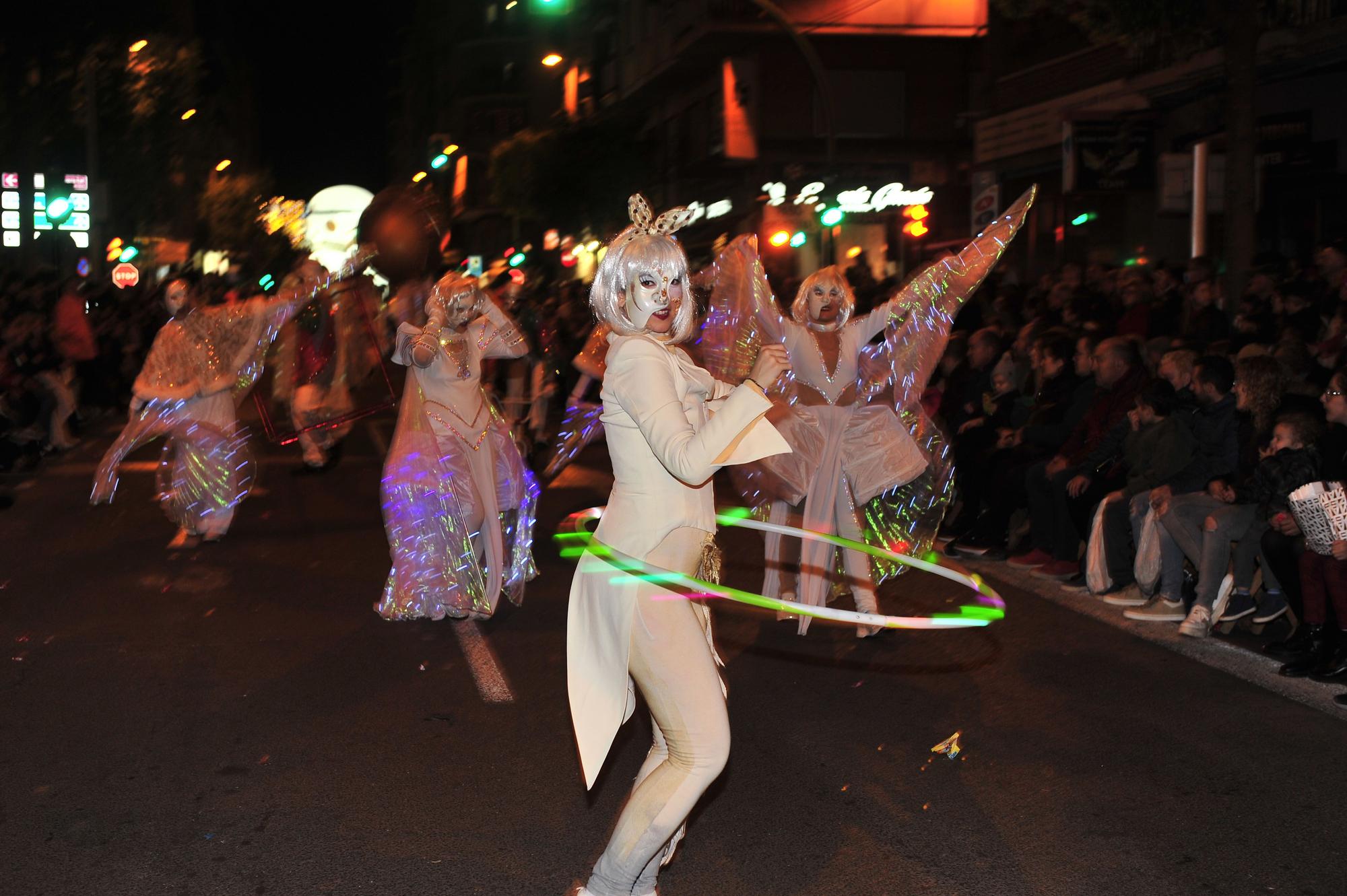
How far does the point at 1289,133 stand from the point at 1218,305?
7.44 m

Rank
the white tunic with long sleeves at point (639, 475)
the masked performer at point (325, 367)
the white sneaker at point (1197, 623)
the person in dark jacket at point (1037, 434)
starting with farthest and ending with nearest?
the masked performer at point (325, 367) → the person in dark jacket at point (1037, 434) → the white sneaker at point (1197, 623) → the white tunic with long sleeves at point (639, 475)

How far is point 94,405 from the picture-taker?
2223 cm

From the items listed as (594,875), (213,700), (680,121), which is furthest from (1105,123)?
(680,121)

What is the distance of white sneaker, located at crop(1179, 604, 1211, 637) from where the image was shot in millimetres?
7766

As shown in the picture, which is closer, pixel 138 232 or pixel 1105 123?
pixel 1105 123

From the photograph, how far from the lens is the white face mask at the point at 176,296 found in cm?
1093

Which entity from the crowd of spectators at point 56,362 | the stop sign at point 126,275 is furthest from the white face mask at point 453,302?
the stop sign at point 126,275

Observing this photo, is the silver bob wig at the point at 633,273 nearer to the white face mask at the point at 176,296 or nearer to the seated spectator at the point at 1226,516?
the seated spectator at the point at 1226,516

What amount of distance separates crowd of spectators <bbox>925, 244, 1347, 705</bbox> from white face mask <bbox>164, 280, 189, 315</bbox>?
6.33 m

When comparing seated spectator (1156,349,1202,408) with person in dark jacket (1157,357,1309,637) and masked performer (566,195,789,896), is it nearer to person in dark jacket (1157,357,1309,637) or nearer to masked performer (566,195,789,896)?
person in dark jacket (1157,357,1309,637)

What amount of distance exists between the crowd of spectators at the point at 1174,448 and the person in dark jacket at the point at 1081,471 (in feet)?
0.04

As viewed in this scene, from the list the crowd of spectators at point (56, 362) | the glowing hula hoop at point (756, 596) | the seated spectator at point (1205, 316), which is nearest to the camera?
the glowing hula hoop at point (756, 596)

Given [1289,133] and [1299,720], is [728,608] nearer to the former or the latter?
[1299,720]

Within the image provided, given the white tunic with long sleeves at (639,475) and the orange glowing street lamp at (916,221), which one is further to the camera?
the orange glowing street lamp at (916,221)
